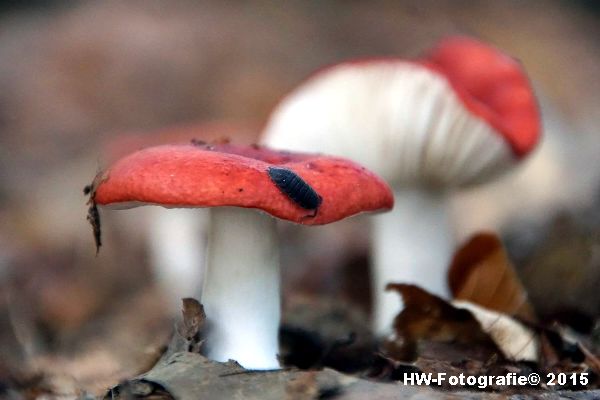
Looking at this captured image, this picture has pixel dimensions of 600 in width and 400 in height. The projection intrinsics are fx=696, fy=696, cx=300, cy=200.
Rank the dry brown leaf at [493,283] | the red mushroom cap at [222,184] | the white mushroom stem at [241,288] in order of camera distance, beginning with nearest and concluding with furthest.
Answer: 1. the red mushroom cap at [222,184]
2. the white mushroom stem at [241,288]
3. the dry brown leaf at [493,283]

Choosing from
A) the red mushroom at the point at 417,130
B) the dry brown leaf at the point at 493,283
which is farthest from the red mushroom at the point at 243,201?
the dry brown leaf at the point at 493,283

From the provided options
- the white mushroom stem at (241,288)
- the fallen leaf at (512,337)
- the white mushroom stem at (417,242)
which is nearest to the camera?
the white mushroom stem at (241,288)

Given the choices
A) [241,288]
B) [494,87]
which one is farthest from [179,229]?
[241,288]

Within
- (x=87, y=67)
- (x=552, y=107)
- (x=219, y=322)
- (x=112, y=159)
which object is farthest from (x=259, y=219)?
(x=87, y=67)

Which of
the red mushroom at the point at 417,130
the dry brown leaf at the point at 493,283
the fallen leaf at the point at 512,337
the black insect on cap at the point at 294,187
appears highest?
the red mushroom at the point at 417,130

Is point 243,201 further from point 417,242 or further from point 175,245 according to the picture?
point 175,245

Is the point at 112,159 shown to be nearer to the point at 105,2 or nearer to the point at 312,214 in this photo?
the point at 312,214

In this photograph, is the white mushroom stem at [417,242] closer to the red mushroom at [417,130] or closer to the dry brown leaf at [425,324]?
the red mushroom at [417,130]
